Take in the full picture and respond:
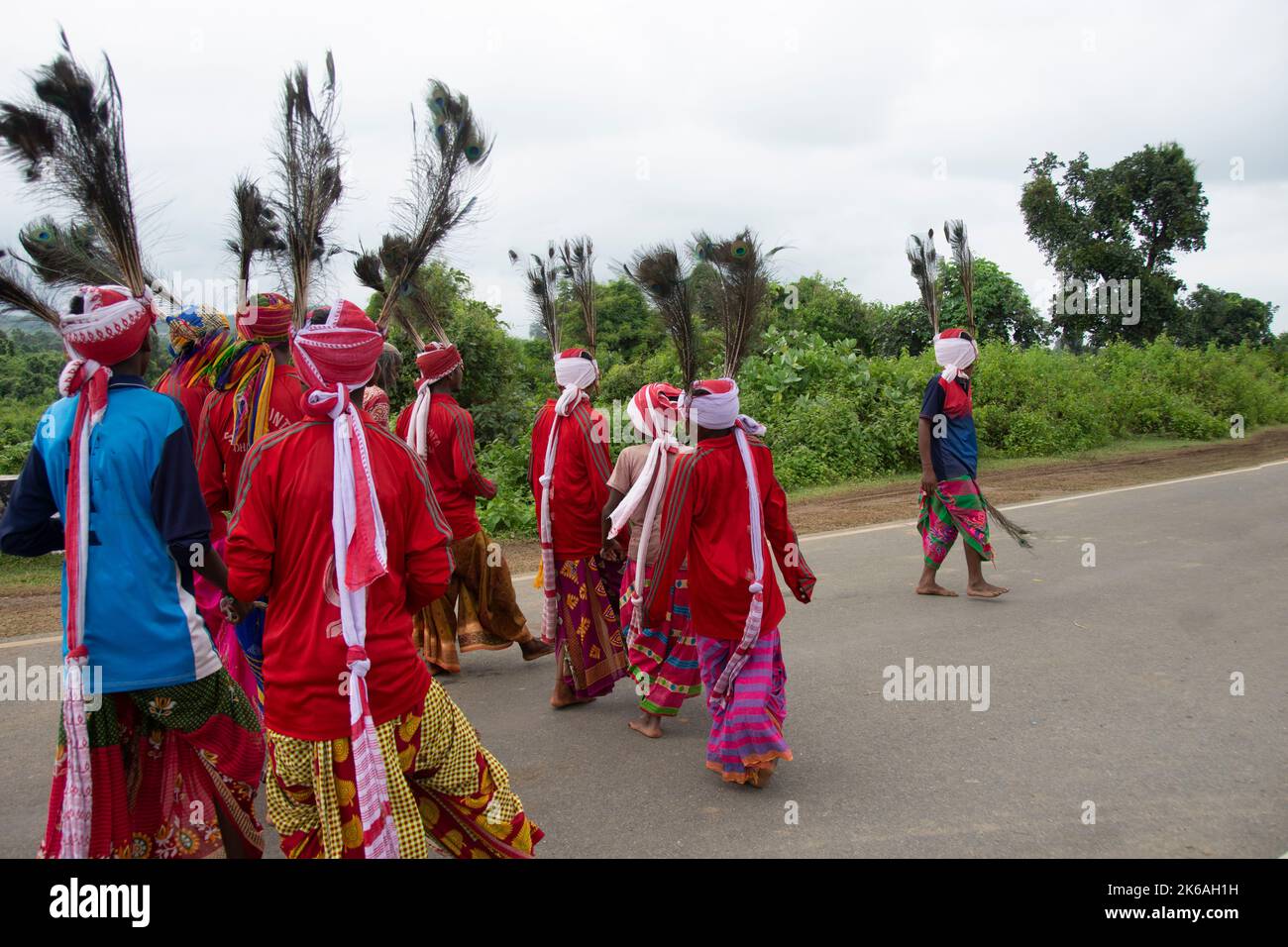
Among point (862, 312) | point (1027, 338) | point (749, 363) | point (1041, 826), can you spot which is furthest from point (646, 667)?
point (1027, 338)

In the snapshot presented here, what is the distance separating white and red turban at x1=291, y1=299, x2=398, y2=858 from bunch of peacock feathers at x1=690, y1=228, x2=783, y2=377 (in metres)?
2.55

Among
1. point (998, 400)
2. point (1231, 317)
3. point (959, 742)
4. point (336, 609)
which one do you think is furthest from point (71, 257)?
point (1231, 317)

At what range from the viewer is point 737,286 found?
204 inches

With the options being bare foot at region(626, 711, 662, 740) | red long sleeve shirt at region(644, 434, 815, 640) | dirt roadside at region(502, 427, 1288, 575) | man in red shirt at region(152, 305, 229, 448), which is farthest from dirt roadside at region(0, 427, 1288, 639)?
red long sleeve shirt at region(644, 434, 815, 640)

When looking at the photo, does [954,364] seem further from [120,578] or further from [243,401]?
[120,578]

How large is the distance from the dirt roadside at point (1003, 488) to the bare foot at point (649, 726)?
418 cm

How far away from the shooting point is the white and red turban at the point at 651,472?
5.07 m

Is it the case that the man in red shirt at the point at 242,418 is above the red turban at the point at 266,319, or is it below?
below

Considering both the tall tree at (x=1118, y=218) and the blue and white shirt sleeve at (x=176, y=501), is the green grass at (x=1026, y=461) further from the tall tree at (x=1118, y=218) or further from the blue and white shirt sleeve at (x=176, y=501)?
the blue and white shirt sleeve at (x=176, y=501)

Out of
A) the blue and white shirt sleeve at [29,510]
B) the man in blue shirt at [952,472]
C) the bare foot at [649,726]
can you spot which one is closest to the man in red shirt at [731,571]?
the bare foot at [649,726]

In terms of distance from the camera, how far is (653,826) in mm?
4086

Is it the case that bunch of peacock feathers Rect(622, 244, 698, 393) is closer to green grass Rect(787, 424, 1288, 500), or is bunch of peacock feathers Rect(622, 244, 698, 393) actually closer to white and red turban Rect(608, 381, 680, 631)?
white and red turban Rect(608, 381, 680, 631)

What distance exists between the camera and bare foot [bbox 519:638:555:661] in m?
6.34
